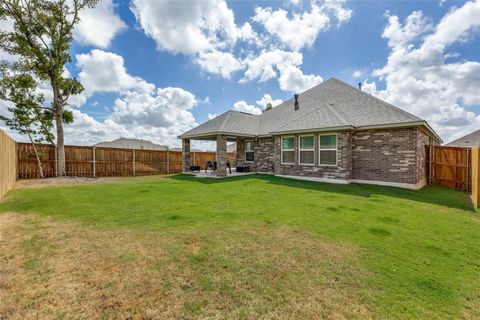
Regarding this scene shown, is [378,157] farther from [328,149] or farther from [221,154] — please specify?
[221,154]

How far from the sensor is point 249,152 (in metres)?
17.9

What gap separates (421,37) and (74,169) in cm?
2324

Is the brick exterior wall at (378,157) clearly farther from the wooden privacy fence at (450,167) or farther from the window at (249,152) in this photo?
the window at (249,152)

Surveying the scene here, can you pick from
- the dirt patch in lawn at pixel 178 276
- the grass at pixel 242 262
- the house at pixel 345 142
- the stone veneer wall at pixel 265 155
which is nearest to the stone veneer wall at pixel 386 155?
the house at pixel 345 142

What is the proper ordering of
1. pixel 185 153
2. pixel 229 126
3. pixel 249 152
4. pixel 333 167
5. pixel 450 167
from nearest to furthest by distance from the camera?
pixel 450 167 < pixel 333 167 < pixel 229 126 < pixel 249 152 < pixel 185 153

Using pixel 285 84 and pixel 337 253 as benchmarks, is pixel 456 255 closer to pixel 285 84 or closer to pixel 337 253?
pixel 337 253

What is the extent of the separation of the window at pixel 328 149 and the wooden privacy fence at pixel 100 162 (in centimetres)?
1374

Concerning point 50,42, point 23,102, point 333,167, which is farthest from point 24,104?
point 333,167

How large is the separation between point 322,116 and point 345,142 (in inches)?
92.9

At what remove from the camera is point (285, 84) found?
19953mm

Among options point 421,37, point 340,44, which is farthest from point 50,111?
point 421,37

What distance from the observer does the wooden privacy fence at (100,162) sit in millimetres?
13430

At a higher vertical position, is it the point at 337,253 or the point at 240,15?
the point at 240,15

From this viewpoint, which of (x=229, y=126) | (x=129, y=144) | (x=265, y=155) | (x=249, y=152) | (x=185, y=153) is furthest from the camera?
(x=129, y=144)
